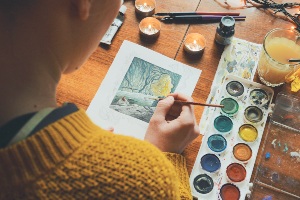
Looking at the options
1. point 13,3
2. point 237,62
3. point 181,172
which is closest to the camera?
point 13,3

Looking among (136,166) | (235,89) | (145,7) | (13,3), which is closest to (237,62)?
(235,89)

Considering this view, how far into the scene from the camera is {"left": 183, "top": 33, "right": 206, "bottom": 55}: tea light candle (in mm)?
1152

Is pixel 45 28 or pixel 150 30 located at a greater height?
pixel 150 30

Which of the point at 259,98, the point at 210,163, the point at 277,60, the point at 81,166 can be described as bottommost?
the point at 81,166

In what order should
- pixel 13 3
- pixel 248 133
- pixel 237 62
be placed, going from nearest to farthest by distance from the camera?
pixel 13 3, pixel 248 133, pixel 237 62

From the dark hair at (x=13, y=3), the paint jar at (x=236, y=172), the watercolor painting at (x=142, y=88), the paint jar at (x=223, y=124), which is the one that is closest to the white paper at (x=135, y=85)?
the watercolor painting at (x=142, y=88)

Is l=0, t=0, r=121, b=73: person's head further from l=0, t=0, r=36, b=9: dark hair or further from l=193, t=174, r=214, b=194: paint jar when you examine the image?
l=193, t=174, r=214, b=194: paint jar

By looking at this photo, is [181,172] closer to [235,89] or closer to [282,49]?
[235,89]

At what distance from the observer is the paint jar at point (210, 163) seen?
1000 mm

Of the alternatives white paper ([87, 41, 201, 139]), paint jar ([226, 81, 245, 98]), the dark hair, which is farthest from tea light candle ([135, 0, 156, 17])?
the dark hair

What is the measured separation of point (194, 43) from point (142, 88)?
0.21 meters

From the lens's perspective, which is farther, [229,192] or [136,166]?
[229,192]

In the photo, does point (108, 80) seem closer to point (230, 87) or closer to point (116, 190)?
point (230, 87)

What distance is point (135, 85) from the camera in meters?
1.11
